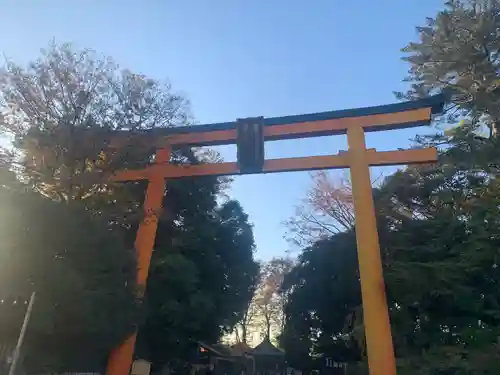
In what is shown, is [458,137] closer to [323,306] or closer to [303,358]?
[323,306]

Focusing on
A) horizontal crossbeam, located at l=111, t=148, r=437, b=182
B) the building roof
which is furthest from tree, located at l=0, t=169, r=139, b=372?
the building roof

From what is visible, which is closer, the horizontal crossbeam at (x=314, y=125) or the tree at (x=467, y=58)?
the horizontal crossbeam at (x=314, y=125)

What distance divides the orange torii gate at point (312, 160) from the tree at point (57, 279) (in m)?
1.28

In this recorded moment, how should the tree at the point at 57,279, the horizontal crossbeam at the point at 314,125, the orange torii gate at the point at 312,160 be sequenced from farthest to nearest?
the horizontal crossbeam at the point at 314,125 → the orange torii gate at the point at 312,160 → the tree at the point at 57,279

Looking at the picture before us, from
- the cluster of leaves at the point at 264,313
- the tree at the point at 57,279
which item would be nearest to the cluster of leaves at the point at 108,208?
the tree at the point at 57,279

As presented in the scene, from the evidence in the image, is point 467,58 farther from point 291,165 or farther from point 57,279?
point 57,279

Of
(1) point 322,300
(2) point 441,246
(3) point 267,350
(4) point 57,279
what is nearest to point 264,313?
(3) point 267,350

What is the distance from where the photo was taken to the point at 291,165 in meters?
10.5

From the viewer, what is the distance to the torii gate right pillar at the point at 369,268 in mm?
8469

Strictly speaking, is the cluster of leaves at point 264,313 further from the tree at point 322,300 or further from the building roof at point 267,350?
the tree at point 322,300

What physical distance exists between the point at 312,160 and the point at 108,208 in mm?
4785

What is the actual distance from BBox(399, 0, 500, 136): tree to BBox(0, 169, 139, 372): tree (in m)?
9.44

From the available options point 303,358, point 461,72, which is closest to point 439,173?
point 461,72

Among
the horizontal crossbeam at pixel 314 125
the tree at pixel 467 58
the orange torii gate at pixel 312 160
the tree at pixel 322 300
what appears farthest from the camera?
the tree at pixel 322 300
